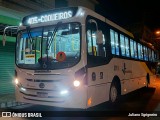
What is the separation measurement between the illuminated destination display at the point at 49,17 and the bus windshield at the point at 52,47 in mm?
286

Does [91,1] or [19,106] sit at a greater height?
[91,1]

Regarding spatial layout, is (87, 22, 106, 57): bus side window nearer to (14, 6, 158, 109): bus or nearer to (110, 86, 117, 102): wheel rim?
(14, 6, 158, 109): bus

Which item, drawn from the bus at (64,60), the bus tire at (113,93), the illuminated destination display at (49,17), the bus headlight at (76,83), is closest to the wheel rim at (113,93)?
the bus tire at (113,93)

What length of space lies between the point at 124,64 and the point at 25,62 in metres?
4.77

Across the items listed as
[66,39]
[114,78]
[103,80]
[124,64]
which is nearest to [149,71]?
[124,64]

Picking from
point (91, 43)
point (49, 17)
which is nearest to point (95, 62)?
point (91, 43)

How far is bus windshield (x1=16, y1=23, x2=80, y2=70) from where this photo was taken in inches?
287

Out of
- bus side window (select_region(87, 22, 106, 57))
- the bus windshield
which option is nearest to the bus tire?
bus side window (select_region(87, 22, 106, 57))

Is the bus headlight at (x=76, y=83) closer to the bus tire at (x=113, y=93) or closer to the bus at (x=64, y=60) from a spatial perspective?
the bus at (x=64, y=60)

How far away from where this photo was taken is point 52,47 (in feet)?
24.9

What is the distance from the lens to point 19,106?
1052 centimetres

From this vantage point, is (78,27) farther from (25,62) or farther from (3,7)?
(3,7)

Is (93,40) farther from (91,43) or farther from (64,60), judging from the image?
(64,60)

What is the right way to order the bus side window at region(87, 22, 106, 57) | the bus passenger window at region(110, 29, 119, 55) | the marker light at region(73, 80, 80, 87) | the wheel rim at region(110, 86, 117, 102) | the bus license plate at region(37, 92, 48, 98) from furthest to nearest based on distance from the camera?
1. the bus passenger window at region(110, 29, 119, 55)
2. the wheel rim at region(110, 86, 117, 102)
3. the bus side window at region(87, 22, 106, 57)
4. the bus license plate at region(37, 92, 48, 98)
5. the marker light at region(73, 80, 80, 87)
